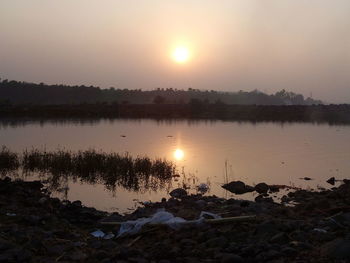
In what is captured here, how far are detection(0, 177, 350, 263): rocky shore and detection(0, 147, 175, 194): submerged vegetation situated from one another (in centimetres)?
685

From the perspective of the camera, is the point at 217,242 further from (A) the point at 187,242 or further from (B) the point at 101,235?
(B) the point at 101,235

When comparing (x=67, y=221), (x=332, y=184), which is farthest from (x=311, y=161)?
(x=67, y=221)

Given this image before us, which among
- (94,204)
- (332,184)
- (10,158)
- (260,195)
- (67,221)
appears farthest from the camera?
(10,158)

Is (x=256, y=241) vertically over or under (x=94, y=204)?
over

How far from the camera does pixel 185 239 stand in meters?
8.36

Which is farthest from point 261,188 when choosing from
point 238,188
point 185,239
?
point 185,239

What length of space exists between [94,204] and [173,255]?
26.9 feet

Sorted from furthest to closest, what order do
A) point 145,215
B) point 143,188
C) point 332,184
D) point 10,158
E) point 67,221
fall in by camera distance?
point 10,158, point 332,184, point 143,188, point 145,215, point 67,221

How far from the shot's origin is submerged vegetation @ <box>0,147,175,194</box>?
18.8 m

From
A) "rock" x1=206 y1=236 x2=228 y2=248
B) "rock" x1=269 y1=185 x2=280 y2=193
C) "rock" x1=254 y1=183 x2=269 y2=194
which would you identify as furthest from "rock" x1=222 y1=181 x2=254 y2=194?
"rock" x1=206 y1=236 x2=228 y2=248

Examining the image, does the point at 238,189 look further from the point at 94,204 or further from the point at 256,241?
the point at 256,241

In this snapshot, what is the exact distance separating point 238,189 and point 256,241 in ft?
30.9

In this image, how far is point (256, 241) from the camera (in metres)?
7.85

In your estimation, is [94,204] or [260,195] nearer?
[94,204]
